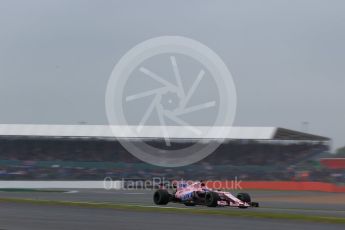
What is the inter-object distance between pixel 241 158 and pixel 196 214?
35608mm

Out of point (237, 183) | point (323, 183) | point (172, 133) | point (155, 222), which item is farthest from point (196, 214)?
point (172, 133)

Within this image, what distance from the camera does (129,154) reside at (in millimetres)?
52375

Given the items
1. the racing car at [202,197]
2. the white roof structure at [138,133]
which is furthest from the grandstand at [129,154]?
the racing car at [202,197]

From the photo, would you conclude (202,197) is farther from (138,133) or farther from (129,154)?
(138,133)

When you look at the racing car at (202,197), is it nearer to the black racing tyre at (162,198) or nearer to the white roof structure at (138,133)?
the black racing tyre at (162,198)

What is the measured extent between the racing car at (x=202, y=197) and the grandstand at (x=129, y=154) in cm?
2369

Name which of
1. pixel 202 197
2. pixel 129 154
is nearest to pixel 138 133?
pixel 129 154

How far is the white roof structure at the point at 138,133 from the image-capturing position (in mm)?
56394

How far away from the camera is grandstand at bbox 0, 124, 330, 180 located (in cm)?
4749

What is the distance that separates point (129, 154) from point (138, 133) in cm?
593

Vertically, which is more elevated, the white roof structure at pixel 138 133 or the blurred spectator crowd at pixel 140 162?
the white roof structure at pixel 138 133

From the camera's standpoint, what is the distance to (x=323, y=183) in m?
41.7
